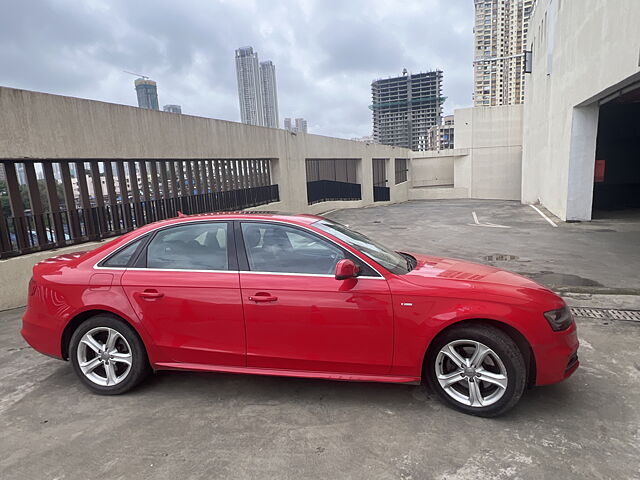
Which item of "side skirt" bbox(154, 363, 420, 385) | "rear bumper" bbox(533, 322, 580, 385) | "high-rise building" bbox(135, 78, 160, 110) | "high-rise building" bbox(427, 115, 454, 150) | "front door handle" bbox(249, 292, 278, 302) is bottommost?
"side skirt" bbox(154, 363, 420, 385)

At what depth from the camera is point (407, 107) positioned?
106 metres

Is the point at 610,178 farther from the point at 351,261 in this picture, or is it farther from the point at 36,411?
the point at 36,411

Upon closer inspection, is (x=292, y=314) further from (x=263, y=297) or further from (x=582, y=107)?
(x=582, y=107)

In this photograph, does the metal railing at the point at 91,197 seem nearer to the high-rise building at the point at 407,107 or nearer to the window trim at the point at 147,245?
the window trim at the point at 147,245

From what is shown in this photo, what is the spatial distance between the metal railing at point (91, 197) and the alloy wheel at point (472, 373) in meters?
6.77

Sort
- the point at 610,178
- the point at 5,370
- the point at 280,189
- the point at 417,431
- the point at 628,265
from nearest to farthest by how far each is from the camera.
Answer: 1. the point at 417,431
2. the point at 5,370
3. the point at 628,265
4. the point at 280,189
5. the point at 610,178

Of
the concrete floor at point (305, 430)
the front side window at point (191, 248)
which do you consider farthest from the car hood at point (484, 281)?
the front side window at point (191, 248)

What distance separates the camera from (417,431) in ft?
9.66

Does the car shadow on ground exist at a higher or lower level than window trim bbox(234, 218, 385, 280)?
lower

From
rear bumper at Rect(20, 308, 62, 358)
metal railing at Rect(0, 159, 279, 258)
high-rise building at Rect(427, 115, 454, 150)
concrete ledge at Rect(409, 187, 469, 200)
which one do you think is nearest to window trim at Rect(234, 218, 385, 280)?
rear bumper at Rect(20, 308, 62, 358)

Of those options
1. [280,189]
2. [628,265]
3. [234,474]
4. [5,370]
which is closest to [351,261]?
[234,474]

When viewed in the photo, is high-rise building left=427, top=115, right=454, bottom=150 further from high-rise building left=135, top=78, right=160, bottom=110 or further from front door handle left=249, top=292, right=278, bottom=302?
front door handle left=249, top=292, right=278, bottom=302

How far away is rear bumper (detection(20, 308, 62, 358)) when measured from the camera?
3.59 metres

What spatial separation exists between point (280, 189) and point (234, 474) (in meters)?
13.7
